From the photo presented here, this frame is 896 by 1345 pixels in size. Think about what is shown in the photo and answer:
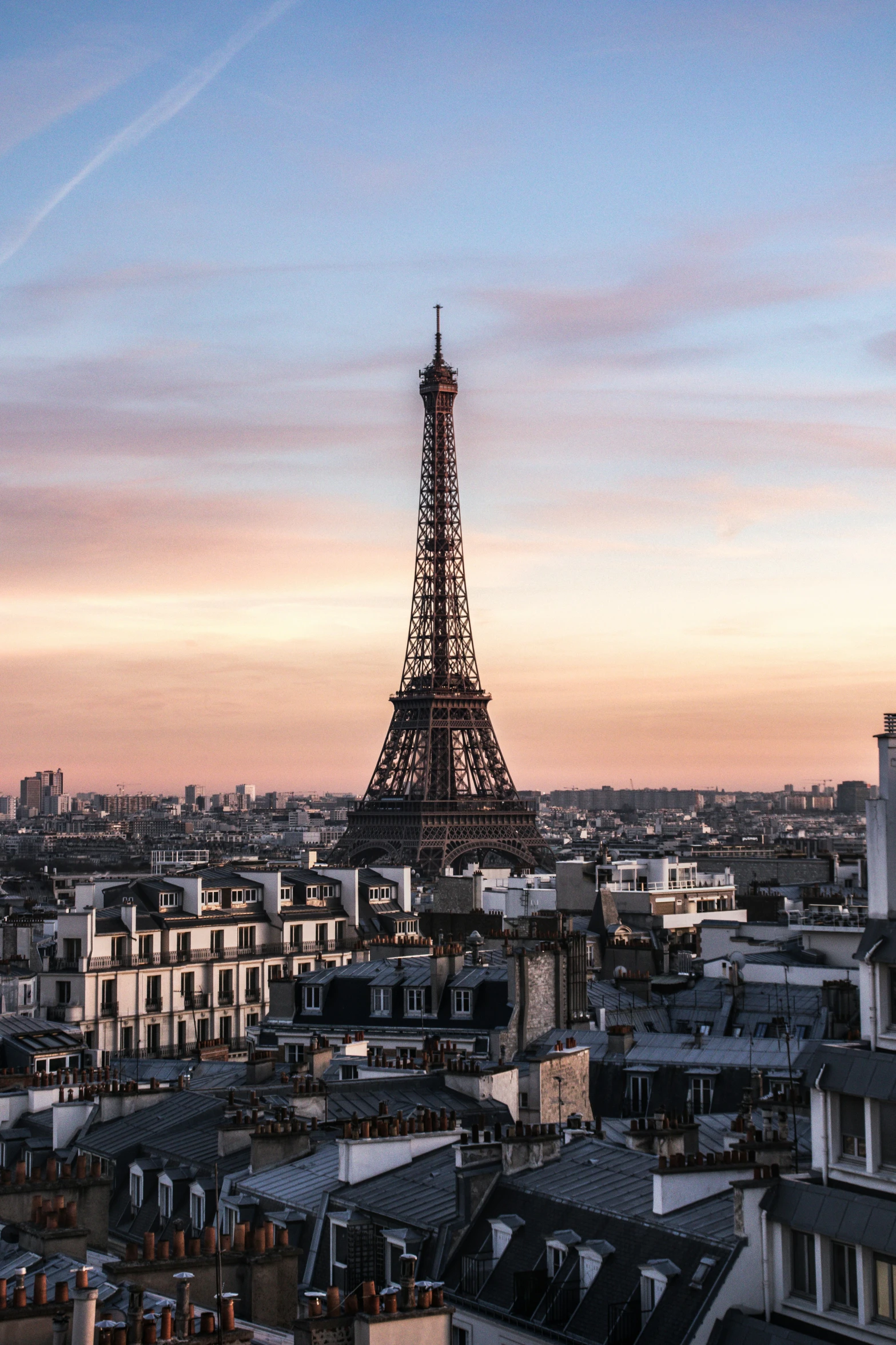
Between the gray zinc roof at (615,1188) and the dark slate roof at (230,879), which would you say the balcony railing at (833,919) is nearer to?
the dark slate roof at (230,879)

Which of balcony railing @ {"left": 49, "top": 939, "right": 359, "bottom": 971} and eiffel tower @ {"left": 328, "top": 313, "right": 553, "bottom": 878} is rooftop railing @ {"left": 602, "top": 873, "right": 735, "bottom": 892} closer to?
balcony railing @ {"left": 49, "top": 939, "right": 359, "bottom": 971}

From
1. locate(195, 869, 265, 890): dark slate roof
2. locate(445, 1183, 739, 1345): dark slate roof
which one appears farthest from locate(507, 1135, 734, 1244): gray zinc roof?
locate(195, 869, 265, 890): dark slate roof

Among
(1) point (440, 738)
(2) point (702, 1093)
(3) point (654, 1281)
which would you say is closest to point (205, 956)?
(2) point (702, 1093)

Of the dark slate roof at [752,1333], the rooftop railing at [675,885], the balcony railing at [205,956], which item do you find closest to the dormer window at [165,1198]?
the dark slate roof at [752,1333]

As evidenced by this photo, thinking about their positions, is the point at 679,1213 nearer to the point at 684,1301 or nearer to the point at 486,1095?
the point at 684,1301

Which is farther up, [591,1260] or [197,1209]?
[591,1260]

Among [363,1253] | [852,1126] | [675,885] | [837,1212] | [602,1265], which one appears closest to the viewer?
[837,1212]

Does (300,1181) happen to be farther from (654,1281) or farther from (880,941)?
(880,941)
